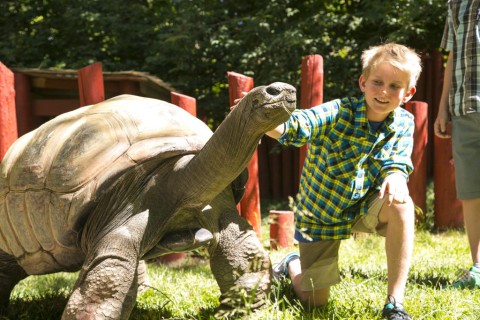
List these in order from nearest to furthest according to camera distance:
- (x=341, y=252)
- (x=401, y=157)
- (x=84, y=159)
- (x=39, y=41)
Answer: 1. (x=84, y=159)
2. (x=401, y=157)
3. (x=341, y=252)
4. (x=39, y=41)

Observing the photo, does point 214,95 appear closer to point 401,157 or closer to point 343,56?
point 343,56

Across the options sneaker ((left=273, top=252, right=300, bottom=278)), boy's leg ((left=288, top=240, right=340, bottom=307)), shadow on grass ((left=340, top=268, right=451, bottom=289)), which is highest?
boy's leg ((left=288, top=240, right=340, bottom=307))

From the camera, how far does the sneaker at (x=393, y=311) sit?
286 centimetres

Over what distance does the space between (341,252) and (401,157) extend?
183cm

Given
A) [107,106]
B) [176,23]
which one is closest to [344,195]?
[107,106]

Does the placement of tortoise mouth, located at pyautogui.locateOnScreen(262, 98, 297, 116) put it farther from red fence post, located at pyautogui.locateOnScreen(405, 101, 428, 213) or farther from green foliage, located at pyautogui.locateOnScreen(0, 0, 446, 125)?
green foliage, located at pyautogui.locateOnScreen(0, 0, 446, 125)

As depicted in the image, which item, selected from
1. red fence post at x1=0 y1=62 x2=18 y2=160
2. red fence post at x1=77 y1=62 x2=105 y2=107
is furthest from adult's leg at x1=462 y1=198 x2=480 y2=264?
red fence post at x1=0 y1=62 x2=18 y2=160

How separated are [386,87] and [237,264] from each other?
1207mm

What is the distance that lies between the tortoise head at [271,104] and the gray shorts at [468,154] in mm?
1974

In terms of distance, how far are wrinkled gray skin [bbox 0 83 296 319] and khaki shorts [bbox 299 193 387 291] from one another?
0.37 m

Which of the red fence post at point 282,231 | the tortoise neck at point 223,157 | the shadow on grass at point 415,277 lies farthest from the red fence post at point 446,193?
the tortoise neck at point 223,157

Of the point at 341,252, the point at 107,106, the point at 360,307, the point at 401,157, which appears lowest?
the point at 341,252

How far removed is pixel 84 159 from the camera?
283 centimetres

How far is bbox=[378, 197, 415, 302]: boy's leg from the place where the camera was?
118 inches
